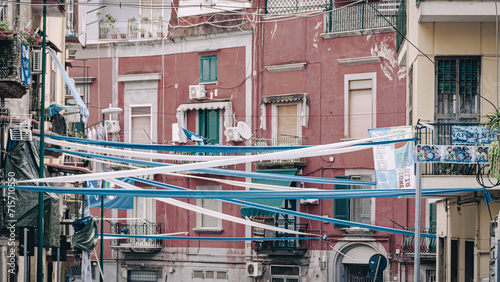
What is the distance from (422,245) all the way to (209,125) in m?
11.1

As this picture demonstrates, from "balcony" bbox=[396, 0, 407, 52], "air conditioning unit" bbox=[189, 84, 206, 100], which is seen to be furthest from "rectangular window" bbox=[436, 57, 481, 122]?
"air conditioning unit" bbox=[189, 84, 206, 100]

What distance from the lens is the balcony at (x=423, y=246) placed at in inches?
1242

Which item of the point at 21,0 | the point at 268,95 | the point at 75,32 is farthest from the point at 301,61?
the point at 21,0

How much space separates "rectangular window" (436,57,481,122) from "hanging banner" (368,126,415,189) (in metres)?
2.29

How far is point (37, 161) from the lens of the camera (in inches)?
803

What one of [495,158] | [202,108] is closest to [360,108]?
[202,108]

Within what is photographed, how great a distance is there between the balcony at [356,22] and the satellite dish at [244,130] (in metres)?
4.86

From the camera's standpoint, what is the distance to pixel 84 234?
2647 cm

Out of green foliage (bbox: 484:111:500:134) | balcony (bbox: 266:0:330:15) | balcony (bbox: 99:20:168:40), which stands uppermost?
balcony (bbox: 266:0:330:15)

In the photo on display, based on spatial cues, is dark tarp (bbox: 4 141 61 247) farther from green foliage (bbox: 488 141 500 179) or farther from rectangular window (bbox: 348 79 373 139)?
rectangular window (bbox: 348 79 373 139)

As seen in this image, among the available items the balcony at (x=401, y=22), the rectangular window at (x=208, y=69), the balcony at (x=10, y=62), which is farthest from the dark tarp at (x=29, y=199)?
the rectangular window at (x=208, y=69)

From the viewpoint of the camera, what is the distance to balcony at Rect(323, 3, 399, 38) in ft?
112

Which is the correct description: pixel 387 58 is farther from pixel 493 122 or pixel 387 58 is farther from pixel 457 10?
pixel 493 122

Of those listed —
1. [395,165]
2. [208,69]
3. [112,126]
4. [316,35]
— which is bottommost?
[395,165]
